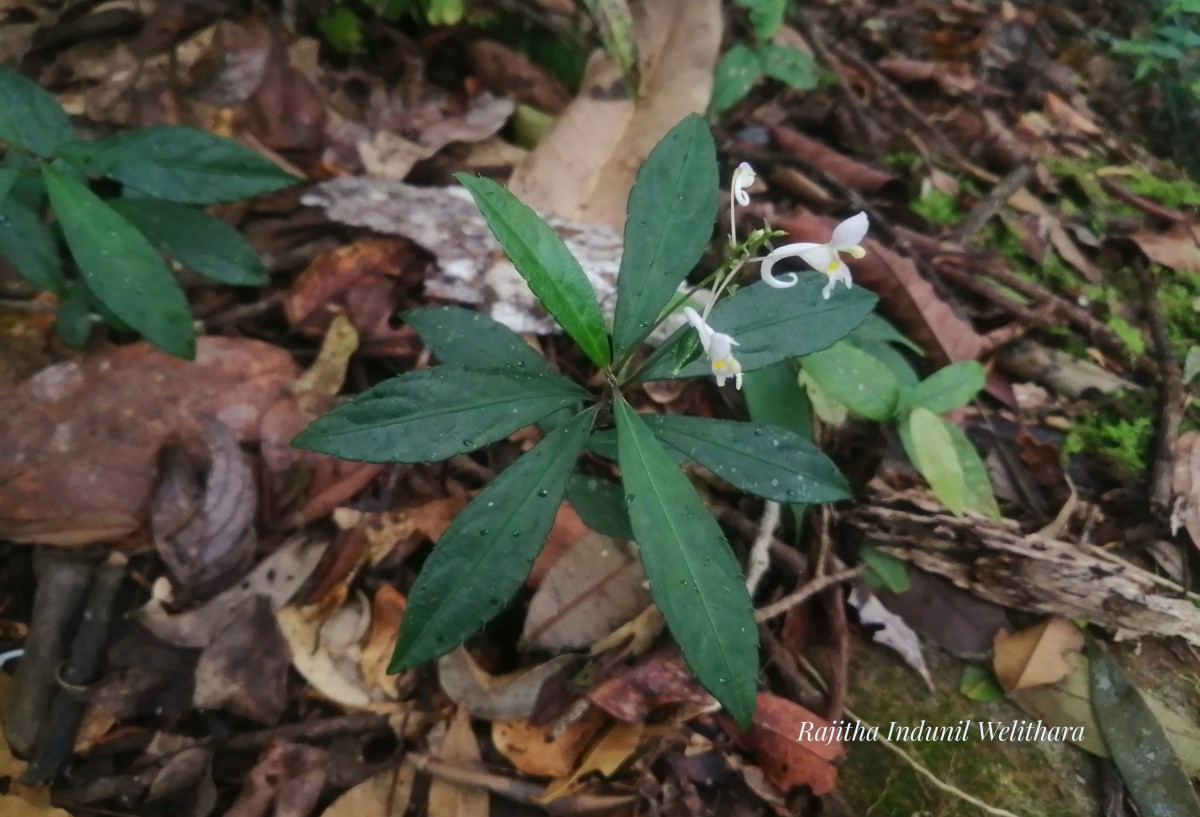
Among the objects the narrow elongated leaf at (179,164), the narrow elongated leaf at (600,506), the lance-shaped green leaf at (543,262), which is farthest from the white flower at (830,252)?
the narrow elongated leaf at (179,164)

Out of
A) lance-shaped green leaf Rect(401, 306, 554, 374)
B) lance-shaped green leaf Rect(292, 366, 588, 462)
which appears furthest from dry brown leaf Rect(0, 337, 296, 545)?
lance-shaped green leaf Rect(292, 366, 588, 462)

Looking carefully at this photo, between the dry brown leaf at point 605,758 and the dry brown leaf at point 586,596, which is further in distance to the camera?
the dry brown leaf at point 586,596

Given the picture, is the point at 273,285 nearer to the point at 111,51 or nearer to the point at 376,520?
the point at 376,520

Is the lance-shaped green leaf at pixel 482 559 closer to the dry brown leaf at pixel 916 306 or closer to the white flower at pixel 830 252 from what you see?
the white flower at pixel 830 252

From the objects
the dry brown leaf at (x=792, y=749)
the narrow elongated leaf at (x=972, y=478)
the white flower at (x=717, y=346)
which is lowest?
the dry brown leaf at (x=792, y=749)

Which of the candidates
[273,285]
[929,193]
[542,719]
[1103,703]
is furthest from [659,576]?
[929,193]

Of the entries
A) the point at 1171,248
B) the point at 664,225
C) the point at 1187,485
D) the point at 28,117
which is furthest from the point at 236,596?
the point at 1171,248

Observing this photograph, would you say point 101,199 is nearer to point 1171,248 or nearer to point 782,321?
point 782,321
